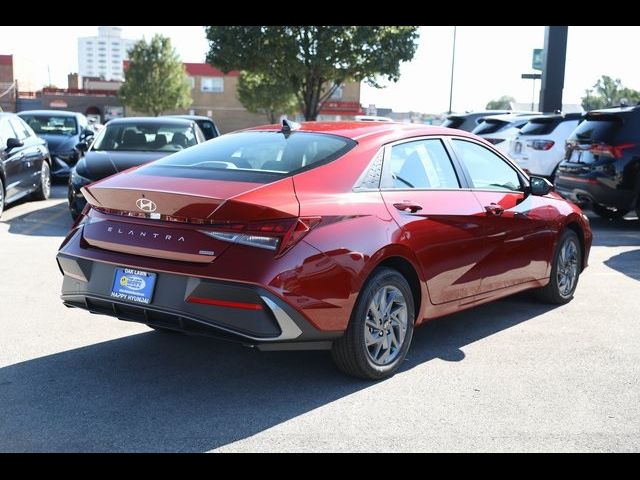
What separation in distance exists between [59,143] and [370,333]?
13.8 m

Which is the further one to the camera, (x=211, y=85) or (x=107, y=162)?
(x=211, y=85)

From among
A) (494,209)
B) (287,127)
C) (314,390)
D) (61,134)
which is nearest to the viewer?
(314,390)

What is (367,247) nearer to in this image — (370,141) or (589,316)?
(370,141)

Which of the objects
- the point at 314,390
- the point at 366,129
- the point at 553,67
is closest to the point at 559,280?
the point at 366,129

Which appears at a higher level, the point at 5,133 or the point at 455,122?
the point at 455,122

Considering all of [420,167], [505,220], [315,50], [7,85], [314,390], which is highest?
[315,50]

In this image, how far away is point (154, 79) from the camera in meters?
63.5

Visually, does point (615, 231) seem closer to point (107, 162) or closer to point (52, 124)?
point (107, 162)

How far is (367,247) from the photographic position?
4359 mm

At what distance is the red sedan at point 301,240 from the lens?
13.1ft

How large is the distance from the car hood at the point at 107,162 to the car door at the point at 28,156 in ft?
6.26

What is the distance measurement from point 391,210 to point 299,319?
1.01 metres

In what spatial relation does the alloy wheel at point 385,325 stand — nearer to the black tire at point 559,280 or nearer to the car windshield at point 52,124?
the black tire at point 559,280

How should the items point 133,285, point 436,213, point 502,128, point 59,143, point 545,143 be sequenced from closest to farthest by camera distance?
1. point 133,285
2. point 436,213
3. point 545,143
4. point 502,128
5. point 59,143
